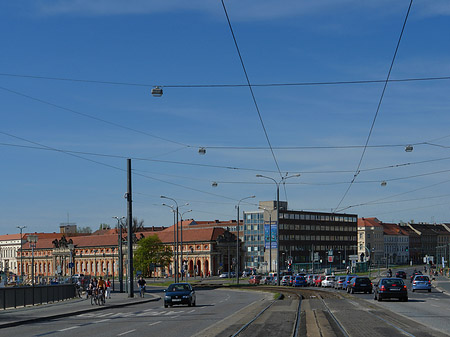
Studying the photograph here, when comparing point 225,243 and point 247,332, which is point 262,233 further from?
point 247,332

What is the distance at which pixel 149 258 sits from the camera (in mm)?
138125

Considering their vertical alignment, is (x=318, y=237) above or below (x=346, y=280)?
above

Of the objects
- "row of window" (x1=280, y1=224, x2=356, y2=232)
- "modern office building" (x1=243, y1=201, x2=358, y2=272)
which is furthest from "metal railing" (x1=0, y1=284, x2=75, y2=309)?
"row of window" (x1=280, y1=224, x2=356, y2=232)

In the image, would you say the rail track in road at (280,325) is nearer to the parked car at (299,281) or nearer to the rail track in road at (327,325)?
the rail track in road at (327,325)

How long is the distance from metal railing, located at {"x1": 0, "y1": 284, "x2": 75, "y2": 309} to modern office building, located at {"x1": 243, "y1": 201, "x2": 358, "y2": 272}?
A: 11628 centimetres

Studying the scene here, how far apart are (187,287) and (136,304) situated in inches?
276

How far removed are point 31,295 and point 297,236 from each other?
444ft

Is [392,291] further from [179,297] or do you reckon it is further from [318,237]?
[318,237]

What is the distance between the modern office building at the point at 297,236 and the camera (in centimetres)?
17012

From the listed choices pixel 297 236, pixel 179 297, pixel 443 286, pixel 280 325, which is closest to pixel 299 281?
pixel 443 286

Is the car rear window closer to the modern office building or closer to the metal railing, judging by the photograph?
the metal railing

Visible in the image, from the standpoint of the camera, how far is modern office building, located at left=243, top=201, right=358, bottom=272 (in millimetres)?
170125

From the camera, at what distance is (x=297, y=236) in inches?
6850

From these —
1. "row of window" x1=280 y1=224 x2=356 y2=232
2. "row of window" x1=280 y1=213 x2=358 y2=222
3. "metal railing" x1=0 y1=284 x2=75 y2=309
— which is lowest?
"metal railing" x1=0 y1=284 x2=75 y2=309
